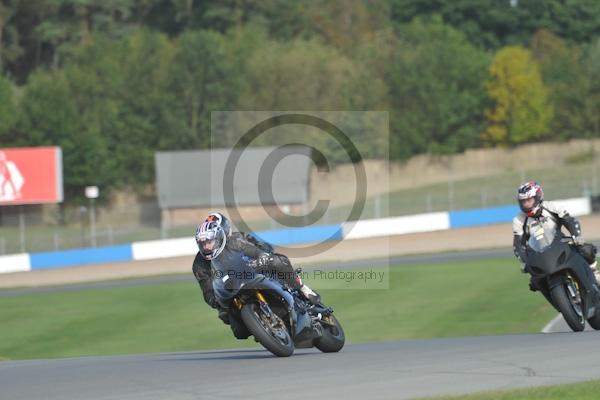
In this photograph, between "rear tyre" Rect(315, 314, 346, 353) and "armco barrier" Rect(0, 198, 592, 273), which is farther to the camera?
"armco barrier" Rect(0, 198, 592, 273)

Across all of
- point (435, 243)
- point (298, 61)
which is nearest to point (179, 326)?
point (435, 243)

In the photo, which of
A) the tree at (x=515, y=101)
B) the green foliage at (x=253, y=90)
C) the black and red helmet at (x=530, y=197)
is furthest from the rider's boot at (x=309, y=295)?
the tree at (x=515, y=101)

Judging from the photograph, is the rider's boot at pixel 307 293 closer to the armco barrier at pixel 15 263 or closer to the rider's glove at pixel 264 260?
the rider's glove at pixel 264 260

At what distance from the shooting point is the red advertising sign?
161 feet

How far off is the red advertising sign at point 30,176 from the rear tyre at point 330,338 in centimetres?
3716

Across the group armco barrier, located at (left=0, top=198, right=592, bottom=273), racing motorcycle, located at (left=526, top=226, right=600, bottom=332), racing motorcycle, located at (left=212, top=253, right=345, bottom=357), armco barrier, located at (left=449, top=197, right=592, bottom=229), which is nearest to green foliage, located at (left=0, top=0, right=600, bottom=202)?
armco barrier, located at (left=449, top=197, right=592, bottom=229)

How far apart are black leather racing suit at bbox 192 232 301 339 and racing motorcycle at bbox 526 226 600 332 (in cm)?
314

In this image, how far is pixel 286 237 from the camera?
140ft

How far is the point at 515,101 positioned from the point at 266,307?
65378mm

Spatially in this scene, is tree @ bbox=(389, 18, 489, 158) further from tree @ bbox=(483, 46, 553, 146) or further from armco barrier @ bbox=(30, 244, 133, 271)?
armco barrier @ bbox=(30, 244, 133, 271)

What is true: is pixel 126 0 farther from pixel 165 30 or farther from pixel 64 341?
pixel 64 341

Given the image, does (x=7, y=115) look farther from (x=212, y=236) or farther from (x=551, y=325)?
(x=212, y=236)

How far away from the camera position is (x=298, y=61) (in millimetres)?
71938

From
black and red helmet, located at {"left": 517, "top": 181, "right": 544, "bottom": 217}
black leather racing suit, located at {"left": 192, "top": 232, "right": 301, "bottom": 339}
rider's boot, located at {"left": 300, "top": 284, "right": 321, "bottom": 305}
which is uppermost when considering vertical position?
black and red helmet, located at {"left": 517, "top": 181, "right": 544, "bottom": 217}
